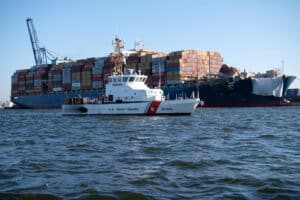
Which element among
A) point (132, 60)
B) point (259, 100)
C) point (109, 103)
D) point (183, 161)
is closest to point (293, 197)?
point (183, 161)

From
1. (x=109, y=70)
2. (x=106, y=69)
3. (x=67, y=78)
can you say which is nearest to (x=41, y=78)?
(x=67, y=78)

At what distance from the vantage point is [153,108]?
3203 cm

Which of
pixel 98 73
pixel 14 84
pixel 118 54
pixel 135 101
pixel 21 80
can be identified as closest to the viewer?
pixel 135 101

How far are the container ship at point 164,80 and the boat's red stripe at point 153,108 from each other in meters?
8.75

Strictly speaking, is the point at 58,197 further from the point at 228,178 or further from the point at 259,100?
the point at 259,100

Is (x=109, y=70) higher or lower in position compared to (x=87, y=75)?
higher

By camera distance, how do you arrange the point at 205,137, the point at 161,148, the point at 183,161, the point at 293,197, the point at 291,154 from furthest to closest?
1. the point at 205,137
2. the point at 161,148
3. the point at 291,154
4. the point at 183,161
5. the point at 293,197

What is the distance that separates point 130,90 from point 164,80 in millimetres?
30942

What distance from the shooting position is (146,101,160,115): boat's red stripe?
3191cm

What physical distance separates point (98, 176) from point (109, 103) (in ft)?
87.2

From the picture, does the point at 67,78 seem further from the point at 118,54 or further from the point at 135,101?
the point at 135,101

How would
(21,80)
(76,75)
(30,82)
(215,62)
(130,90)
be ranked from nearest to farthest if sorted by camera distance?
(130,90)
(215,62)
(76,75)
(30,82)
(21,80)

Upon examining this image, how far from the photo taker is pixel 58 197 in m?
6.81

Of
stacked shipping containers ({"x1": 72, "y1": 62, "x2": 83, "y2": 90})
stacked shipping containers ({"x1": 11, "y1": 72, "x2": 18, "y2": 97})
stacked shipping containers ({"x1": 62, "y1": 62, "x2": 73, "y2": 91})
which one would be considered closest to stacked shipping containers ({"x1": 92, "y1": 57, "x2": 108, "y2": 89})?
stacked shipping containers ({"x1": 72, "y1": 62, "x2": 83, "y2": 90})
